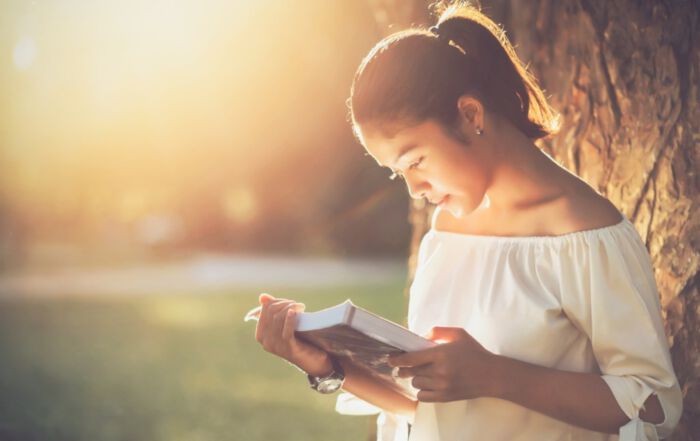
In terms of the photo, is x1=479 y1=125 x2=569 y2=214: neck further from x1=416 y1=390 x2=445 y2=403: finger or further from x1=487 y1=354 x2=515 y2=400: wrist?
x1=416 y1=390 x2=445 y2=403: finger

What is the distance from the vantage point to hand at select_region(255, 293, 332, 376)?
1.87 meters

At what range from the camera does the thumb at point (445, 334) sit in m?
1.76

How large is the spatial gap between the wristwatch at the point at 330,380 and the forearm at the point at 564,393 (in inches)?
16.4

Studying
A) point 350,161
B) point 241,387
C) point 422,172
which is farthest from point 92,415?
point 350,161

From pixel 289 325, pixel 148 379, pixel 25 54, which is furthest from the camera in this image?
pixel 25 54

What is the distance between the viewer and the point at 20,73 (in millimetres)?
12164

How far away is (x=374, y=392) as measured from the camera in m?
2.13

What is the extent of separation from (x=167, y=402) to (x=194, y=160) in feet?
29.9

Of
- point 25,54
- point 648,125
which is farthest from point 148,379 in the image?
point 25,54

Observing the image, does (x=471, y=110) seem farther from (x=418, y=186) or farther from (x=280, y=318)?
(x=280, y=318)

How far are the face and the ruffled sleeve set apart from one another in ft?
0.81

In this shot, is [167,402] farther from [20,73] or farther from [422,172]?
[20,73]

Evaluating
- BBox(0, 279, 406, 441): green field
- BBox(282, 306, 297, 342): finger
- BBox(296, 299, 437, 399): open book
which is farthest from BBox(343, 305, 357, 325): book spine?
BBox(0, 279, 406, 441): green field

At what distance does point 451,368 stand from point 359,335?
189 millimetres
